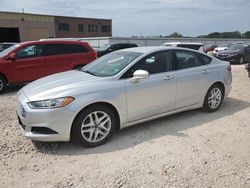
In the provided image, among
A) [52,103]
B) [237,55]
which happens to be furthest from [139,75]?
[237,55]

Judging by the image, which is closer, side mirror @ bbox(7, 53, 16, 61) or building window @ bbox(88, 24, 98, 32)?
side mirror @ bbox(7, 53, 16, 61)

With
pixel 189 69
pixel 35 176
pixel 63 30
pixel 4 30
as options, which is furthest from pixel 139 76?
pixel 63 30

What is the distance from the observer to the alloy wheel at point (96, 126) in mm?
4051

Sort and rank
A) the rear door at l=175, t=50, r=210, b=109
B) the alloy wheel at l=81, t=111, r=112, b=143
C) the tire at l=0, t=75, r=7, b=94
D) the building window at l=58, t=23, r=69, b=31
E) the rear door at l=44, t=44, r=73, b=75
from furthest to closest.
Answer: the building window at l=58, t=23, r=69, b=31
the rear door at l=44, t=44, r=73, b=75
the tire at l=0, t=75, r=7, b=94
the rear door at l=175, t=50, r=210, b=109
the alloy wheel at l=81, t=111, r=112, b=143

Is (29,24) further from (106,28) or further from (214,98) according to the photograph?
(214,98)

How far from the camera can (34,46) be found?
8.84m

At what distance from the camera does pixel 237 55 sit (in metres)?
17.9

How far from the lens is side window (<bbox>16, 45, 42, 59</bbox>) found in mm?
8602

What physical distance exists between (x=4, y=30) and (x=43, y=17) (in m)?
7.65

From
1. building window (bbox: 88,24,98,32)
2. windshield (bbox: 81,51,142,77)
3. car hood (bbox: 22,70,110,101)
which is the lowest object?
car hood (bbox: 22,70,110,101)

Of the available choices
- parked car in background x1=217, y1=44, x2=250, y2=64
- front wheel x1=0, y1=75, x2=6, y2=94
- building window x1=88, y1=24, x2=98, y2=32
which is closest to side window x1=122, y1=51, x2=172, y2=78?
front wheel x1=0, y1=75, x2=6, y2=94

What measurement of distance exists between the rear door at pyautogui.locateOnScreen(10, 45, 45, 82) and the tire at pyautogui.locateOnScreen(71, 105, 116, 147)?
5.38 meters

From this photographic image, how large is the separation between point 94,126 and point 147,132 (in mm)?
1078

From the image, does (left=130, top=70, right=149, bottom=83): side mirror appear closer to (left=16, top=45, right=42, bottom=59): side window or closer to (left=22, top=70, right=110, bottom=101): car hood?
(left=22, top=70, right=110, bottom=101): car hood
